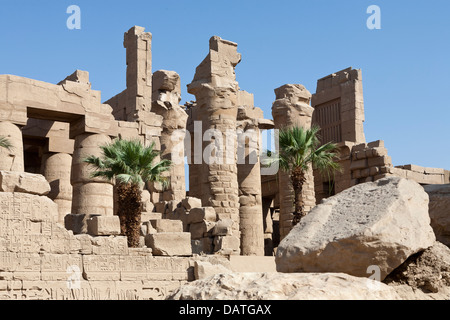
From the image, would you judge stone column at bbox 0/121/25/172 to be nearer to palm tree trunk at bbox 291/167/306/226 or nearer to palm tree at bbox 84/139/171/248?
palm tree at bbox 84/139/171/248

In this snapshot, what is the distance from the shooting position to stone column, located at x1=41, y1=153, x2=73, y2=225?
19219 millimetres

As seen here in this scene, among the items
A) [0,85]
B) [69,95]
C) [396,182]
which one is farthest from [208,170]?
[396,182]

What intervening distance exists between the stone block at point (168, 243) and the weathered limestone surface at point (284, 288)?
9.01m

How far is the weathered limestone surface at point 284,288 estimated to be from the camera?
13.7ft

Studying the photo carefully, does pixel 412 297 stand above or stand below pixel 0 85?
below

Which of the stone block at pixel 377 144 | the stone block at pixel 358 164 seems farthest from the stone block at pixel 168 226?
the stone block at pixel 377 144

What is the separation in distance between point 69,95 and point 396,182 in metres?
12.8

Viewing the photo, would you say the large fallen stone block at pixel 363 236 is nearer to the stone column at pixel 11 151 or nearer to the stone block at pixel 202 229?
the stone block at pixel 202 229

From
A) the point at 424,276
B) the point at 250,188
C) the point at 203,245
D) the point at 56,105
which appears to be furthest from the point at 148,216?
the point at 424,276

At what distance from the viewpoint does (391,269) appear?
599 cm

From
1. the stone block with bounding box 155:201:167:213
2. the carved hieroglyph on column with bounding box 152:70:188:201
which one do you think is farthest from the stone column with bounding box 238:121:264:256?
the stone block with bounding box 155:201:167:213

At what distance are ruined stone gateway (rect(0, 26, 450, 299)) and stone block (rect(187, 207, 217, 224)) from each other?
1.5 inches

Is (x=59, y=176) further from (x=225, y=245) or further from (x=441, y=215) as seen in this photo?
(x=441, y=215)
